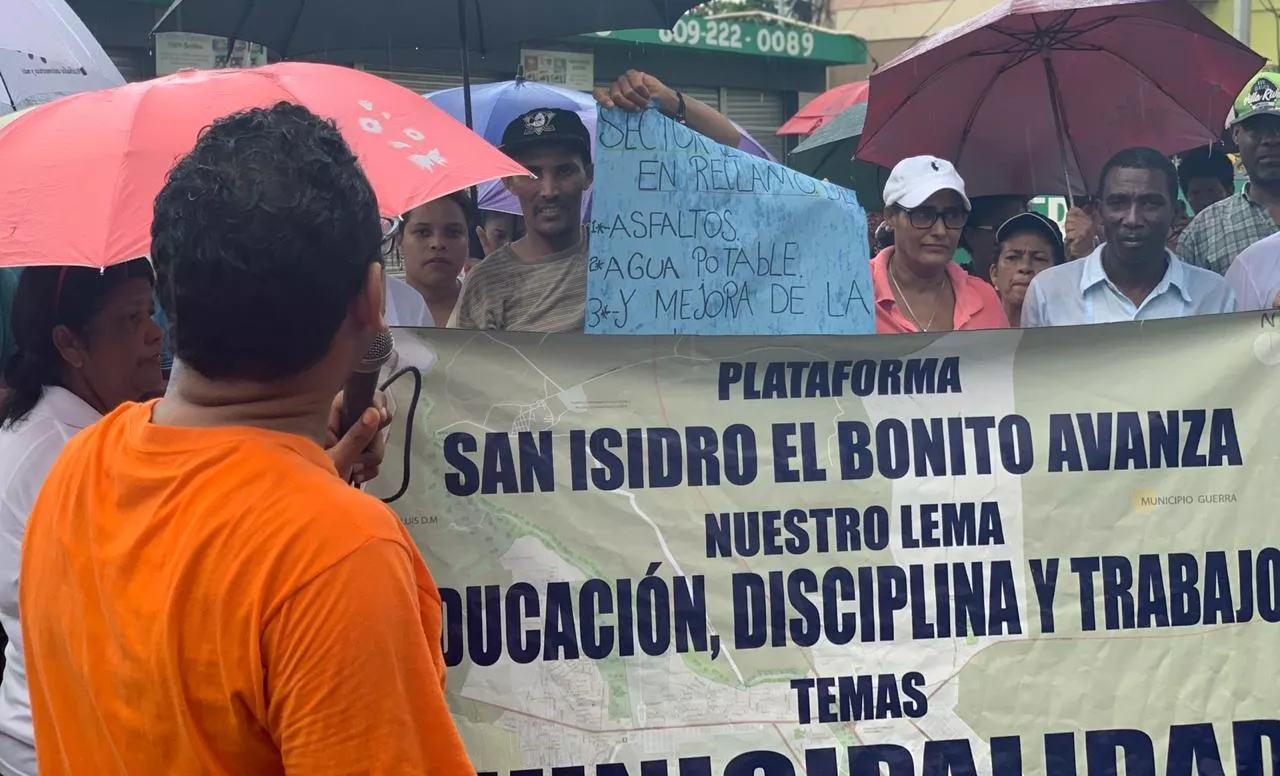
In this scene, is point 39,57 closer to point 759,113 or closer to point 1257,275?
point 1257,275

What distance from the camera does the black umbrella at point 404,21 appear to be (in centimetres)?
471

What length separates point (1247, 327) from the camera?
3.07m

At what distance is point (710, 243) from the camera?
11.0 feet

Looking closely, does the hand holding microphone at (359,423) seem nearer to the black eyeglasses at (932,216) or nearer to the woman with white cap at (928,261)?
the woman with white cap at (928,261)

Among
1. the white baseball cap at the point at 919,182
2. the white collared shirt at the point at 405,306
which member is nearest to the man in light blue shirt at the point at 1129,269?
the white baseball cap at the point at 919,182

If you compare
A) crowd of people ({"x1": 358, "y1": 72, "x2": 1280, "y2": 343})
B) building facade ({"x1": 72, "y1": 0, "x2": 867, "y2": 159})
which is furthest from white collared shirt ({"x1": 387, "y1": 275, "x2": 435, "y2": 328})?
building facade ({"x1": 72, "y1": 0, "x2": 867, "y2": 159})

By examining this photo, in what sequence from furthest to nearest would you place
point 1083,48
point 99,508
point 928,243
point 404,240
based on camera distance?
A: point 1083,48 → point 404,240 → point 928,243 → point 99,508

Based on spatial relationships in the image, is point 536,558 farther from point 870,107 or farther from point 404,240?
point 870,107

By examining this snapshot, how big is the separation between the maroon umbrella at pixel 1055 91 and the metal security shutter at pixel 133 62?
7.39 m

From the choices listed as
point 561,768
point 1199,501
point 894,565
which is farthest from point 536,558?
point 1199,501

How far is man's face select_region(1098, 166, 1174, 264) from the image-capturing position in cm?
415

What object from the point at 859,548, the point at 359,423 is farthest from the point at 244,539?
the point at 859,548

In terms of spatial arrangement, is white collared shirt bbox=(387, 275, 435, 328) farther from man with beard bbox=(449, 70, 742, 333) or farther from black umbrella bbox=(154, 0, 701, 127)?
black umbrella bbox=(154, 0, 701, 127)

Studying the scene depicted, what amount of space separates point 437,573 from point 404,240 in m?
2.06
